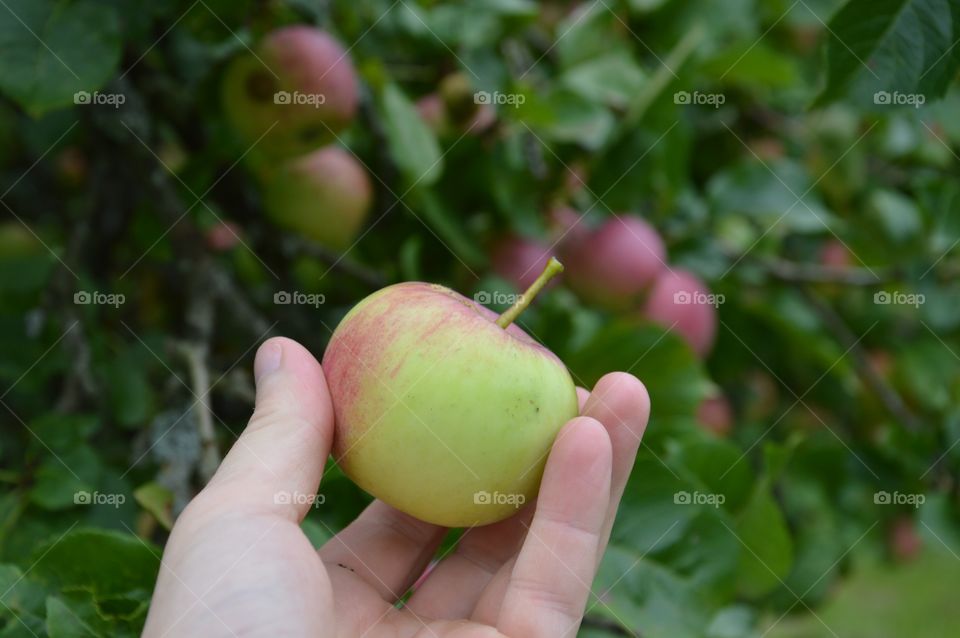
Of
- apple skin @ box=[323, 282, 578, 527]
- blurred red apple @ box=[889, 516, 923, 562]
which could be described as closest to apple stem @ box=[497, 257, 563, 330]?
apple skin @ box=[323, 282, 578, 527]

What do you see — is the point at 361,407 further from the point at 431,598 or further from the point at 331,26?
the point at 331,26

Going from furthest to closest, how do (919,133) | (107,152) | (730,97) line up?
1. (919,133)
2. (730,97)
3. (107,152)

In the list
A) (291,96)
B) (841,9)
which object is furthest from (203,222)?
(841,9)

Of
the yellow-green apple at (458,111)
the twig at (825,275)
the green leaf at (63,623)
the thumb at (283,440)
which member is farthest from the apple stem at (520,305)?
the twig at (825,275)

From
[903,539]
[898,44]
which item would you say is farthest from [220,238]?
[903,539]

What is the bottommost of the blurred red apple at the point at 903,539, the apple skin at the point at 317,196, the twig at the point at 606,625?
the blurred red apple at the point at 903,539

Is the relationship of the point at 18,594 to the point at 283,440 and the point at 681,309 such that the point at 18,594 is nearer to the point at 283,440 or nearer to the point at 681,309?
the point at 283,440

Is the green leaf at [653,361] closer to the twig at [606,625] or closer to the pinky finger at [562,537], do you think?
the twig at [606,625]
